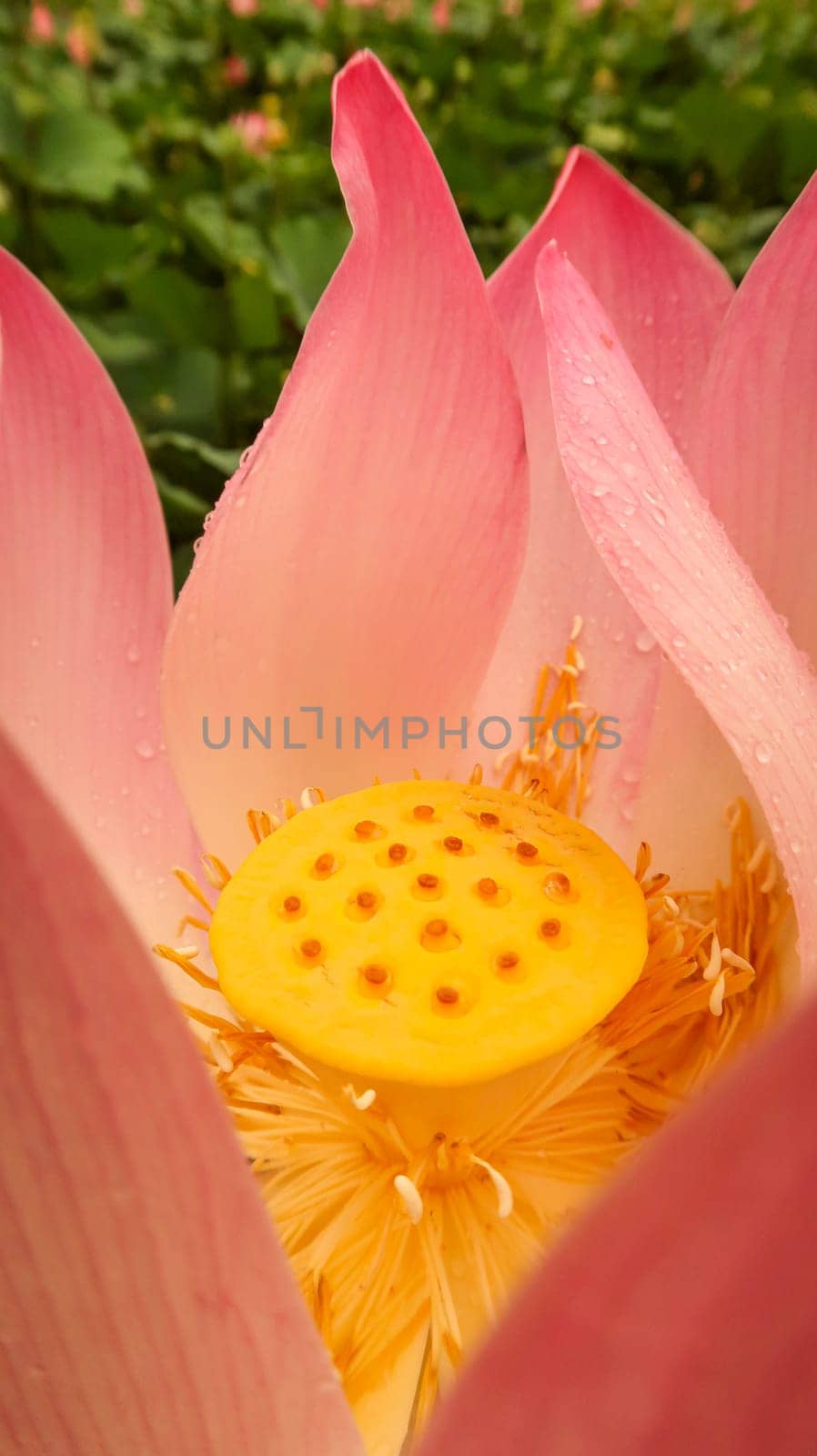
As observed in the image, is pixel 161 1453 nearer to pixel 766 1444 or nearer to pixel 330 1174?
pixel 766 1444

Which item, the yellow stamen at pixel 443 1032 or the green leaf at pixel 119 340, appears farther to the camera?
the green leaf at pixel 119 340

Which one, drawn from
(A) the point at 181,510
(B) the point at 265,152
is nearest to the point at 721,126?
(B) the point at 265,152

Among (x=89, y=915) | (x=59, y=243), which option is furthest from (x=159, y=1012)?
(x=59, y=243)

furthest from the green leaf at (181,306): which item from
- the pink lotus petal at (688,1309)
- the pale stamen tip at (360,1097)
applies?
the pink lotus petal at (688,1309)

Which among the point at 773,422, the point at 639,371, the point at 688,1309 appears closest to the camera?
the point at 688,1309

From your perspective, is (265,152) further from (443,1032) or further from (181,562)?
(443,1032)

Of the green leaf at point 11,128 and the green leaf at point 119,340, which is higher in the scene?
the green leaf at point 11,128

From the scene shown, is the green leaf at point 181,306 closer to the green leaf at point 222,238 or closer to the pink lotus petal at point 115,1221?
the green leaf at point 222,238

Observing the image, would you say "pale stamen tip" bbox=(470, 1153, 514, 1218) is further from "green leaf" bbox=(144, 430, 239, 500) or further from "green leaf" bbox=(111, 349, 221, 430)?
"green leaf" bbox=(111, 349, 221, 430)
